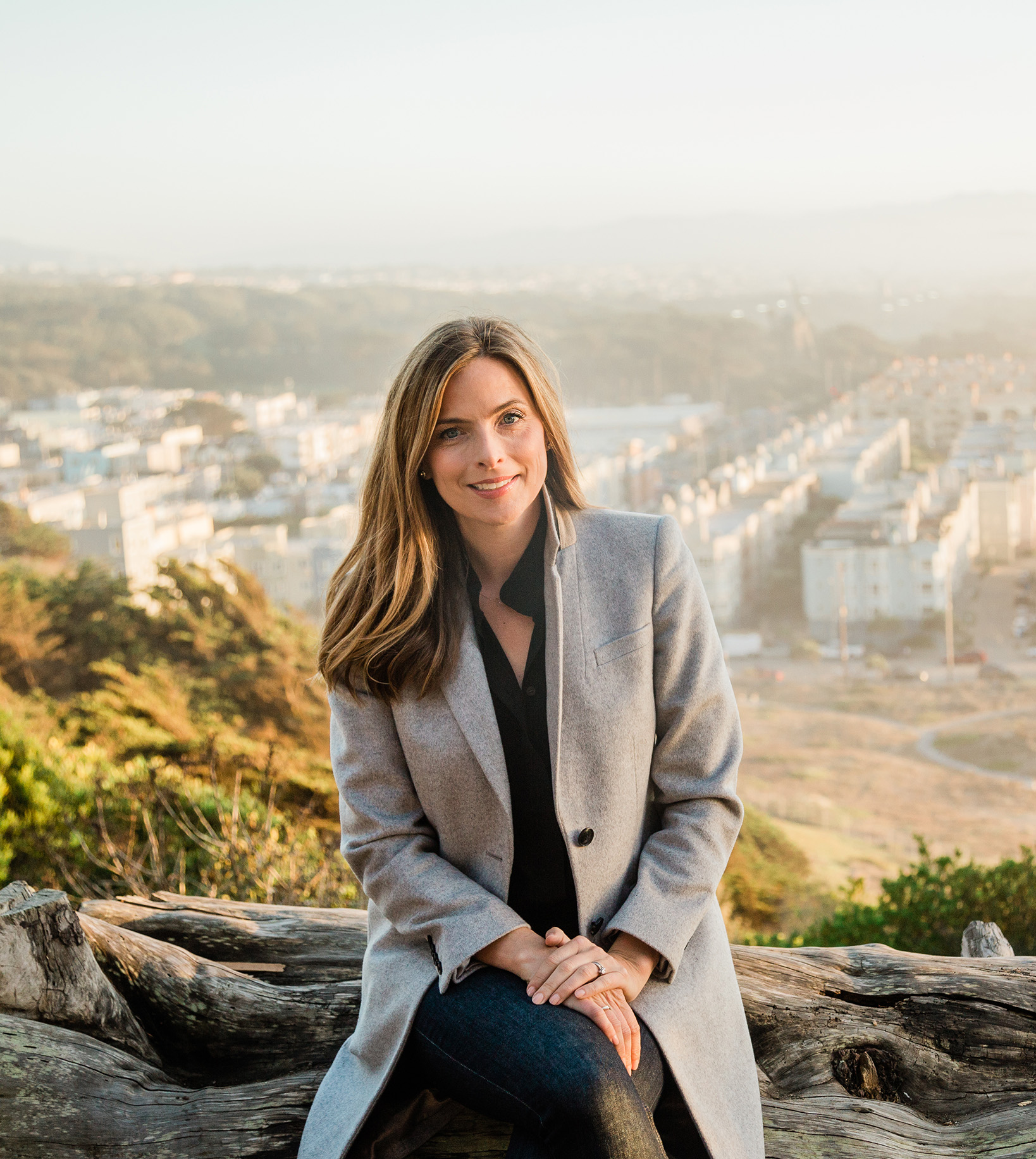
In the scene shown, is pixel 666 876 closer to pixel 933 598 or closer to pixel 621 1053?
pixel 621 1053

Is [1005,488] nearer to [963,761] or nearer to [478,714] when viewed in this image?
[963,761]

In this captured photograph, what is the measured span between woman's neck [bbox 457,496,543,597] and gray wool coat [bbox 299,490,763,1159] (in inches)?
2.7

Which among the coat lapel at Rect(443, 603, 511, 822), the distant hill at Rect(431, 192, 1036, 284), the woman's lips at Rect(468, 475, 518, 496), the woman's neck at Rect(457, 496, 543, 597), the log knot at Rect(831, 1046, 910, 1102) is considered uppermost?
the distant hill at Rect(431, 192, 1036, 284)

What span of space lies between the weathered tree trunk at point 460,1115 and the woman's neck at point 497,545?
70 cm

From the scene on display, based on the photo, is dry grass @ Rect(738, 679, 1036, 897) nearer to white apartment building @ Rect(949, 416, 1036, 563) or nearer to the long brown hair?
white apartment building @ Rect(949, 416, 1036, 563)

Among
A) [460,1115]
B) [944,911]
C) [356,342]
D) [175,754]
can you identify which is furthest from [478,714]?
[356,342]

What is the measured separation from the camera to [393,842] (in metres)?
1.38

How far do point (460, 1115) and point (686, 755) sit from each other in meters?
0.56

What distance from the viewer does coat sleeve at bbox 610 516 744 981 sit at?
1331mm

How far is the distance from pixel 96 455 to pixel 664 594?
24.9 m

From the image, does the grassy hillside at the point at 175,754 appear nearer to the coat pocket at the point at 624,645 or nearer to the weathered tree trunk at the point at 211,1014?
the weathered tree trunk at the point at 211,1014

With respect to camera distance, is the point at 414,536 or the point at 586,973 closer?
the point at 586,973

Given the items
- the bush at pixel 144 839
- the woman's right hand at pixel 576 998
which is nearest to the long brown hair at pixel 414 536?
the woman's right hand at pixel 576 998

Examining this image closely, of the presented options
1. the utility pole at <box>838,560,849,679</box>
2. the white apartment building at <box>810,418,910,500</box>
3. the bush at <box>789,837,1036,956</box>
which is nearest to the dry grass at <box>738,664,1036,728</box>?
the utility pole at <box>838,560,849,679</box>
